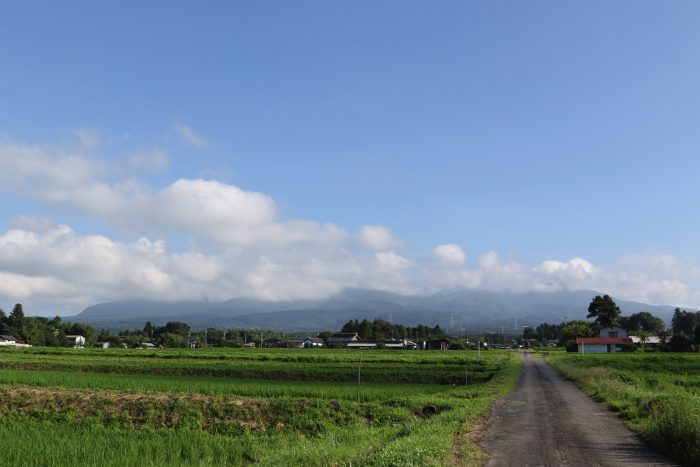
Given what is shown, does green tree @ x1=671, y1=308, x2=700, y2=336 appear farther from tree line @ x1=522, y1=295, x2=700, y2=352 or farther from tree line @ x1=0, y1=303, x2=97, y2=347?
tree line @ x1=0, y1=303, x2=97, y2=347

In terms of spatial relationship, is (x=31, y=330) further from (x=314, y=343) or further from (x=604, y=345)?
(x=604, y=345)

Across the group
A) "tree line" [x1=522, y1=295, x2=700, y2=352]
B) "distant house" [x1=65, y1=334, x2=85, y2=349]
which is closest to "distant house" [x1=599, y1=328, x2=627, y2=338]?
"tree line" [x1=522, y1=295, x2=700, y2=352]

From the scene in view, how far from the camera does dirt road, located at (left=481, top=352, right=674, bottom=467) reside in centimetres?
1166

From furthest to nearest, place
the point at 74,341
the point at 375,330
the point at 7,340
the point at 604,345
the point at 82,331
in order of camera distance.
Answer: the point at 375,330
the point at 82,331
the point at 74,341
the point at 7,340
the point at 604,345

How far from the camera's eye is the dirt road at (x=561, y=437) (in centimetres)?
1166

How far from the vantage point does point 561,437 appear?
1436 centimetres

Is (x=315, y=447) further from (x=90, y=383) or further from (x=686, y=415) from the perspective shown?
(x=90, y=383)

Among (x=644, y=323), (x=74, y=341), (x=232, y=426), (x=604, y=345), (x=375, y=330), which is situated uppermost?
(x=644, y=323)

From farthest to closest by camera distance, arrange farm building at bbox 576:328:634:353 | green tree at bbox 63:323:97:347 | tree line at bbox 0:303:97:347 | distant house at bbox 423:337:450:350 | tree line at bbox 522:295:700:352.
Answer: green tree at bbox 63:323:97:347 → distant house at bbox 423:337:450:350 → tree line at bbox 0:303:97:347 → farm building at bbox 576:328:634:353 → tree line at bbox 522:295:700:352

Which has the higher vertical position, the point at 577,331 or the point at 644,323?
the point at 644,323

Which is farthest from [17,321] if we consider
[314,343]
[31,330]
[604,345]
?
[604,345]

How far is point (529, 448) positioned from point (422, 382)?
26836 mm

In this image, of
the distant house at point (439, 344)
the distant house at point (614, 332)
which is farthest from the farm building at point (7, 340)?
the distant house at point (614, 332)

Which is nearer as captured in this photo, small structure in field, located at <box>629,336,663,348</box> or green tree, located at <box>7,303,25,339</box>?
small structure in field, located at <box>629,336,663,348</box>
